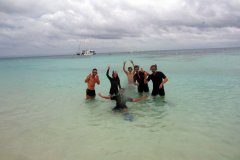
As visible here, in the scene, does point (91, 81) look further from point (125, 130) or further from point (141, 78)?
point (125, 130)

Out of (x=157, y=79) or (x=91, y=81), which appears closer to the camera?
(x=157, y=79)

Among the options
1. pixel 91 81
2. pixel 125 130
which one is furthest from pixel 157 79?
pixel 125 130

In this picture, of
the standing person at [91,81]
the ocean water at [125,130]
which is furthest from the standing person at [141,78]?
the standing person at [91,81]

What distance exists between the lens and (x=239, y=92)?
11812 mm

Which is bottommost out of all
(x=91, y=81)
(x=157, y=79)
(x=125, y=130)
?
(x=125, y=130)

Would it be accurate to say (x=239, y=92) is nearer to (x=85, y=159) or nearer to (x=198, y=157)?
(x=198, y=157)

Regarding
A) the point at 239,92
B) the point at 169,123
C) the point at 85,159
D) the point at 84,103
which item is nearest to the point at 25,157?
the point at 85,159

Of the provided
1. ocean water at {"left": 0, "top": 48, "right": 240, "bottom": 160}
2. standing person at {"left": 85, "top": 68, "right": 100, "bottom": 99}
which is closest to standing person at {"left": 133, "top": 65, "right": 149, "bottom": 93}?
ocean water at {"left": 0, "top": 48, "right": 240, "bottom": 160}

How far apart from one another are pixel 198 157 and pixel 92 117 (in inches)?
174

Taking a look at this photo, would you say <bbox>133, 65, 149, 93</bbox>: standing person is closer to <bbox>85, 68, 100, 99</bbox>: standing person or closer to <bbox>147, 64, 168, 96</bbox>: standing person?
<bbox>147, 64, 168, 96</bbox>: standing person

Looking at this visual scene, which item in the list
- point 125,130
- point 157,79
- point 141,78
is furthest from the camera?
point 141,78

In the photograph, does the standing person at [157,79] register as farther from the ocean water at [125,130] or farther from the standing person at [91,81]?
the standing person at [91,81]

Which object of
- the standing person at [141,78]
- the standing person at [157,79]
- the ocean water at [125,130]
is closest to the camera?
the ocean water at [125,130]

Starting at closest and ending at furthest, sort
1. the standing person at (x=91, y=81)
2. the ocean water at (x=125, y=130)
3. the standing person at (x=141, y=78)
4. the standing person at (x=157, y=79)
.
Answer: the ocean water at (x=125, y=130) < the standing person at (x=157, y=79) < the standing person at (x=91, y=81) < the standing person at (x=141, y=78)
